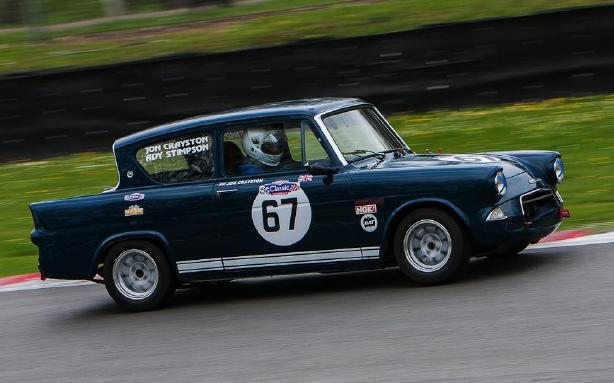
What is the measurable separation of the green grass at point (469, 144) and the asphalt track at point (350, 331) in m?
3.50

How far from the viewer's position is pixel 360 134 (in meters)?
8.34

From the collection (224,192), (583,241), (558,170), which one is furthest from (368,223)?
(583,241)

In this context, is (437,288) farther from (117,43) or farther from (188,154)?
(117,43)

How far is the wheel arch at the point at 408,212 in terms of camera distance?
7.46 m

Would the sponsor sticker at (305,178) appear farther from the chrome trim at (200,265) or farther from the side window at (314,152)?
the chrome trim at (200,265)

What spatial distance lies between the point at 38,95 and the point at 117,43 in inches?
189

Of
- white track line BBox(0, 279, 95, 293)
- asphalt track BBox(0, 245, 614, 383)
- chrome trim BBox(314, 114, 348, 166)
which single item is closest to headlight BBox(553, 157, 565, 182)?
asphalt track BBox(0, 245, 614, 383)

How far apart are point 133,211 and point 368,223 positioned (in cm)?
189

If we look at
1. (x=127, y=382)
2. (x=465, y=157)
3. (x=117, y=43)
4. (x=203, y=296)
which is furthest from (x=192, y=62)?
(x=127, y=382)

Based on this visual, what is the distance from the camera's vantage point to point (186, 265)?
823cm

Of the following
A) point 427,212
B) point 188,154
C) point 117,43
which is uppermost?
point 117,43

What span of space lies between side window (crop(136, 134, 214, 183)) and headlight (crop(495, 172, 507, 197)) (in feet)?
7.22

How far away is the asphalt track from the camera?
5.88 m

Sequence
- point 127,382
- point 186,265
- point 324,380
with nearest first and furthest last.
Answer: point 324,380, point 127,382, point 186,265
